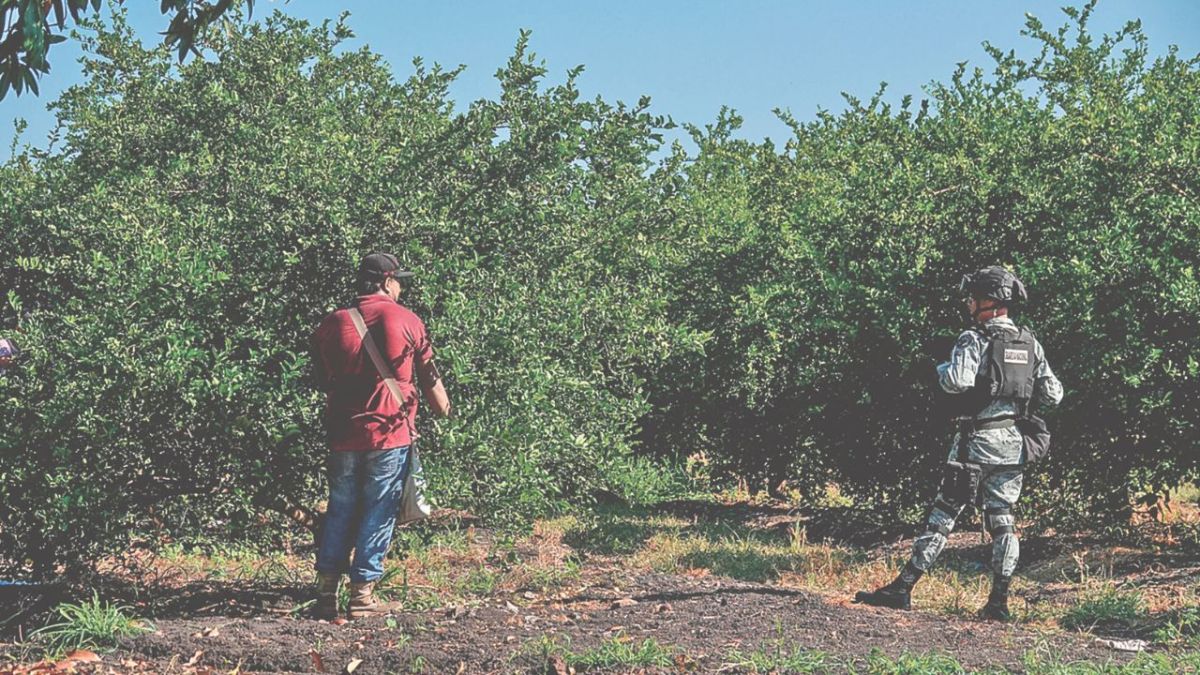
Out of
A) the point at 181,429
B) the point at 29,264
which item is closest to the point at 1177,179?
the point at 181,429

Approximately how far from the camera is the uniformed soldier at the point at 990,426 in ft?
21.1

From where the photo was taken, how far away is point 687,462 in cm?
1209

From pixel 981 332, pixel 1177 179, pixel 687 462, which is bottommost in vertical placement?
pixel 687 462

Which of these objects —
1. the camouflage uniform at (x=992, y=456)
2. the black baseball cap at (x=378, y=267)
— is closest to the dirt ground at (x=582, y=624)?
the camouflage uniform at (x=992, y=456)

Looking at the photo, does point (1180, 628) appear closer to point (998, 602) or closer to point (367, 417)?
point (998, 602)

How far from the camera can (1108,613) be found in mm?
6480

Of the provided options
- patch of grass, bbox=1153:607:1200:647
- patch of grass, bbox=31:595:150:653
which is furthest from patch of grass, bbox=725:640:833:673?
patch of grass, bbox=31:595:150:653

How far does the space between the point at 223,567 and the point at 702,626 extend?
323 cm

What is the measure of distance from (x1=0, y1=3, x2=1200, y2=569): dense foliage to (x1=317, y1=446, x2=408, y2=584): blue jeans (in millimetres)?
212

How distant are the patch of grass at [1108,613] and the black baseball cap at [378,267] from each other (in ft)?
12.2

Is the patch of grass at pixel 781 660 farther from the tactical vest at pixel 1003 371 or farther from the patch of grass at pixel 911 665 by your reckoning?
the tactical vest at pixel 1003 371

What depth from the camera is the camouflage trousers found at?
21.2 feet

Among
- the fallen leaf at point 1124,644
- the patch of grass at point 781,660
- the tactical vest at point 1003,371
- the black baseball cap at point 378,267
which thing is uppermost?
the black baseball cap at point 378,267

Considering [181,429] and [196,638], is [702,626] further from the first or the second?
[181,429]
